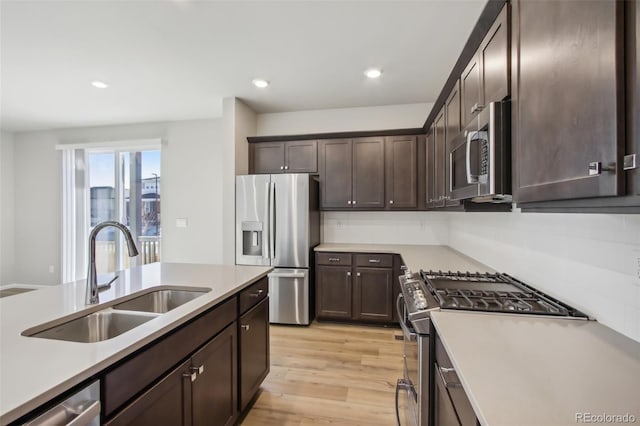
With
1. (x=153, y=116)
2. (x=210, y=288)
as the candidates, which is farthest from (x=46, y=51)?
(x=210, y=288)

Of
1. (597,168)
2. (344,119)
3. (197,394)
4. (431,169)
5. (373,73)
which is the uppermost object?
(373,73)

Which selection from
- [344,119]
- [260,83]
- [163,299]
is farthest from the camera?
[344,119]

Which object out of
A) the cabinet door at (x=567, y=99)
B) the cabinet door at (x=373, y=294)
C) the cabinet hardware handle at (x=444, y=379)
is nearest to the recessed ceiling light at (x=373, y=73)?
the cabinet door at (x=567, y=99)

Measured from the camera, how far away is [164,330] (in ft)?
3.69

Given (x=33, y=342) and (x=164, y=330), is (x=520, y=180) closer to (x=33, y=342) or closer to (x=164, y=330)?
(x=164, y=330)

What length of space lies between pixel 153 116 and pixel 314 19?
10.9ft

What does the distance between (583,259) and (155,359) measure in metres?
1.81

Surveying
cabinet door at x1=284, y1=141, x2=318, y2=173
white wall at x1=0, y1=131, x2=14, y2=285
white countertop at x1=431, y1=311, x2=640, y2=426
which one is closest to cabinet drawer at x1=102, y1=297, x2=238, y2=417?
white countertop at x1=431, y1=311, x2=640, y2=426

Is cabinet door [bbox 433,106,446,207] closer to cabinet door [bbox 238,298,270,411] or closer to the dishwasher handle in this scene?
cabinet door [bbox 238,298,270,411]

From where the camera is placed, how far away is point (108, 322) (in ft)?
4.60

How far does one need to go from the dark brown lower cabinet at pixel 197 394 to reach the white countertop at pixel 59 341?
213 mm

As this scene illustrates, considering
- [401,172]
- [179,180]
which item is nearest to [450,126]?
[401,172]

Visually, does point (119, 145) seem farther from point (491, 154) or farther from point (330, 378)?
point (491, 154)

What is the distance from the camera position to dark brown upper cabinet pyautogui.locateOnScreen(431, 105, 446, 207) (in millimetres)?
2609
